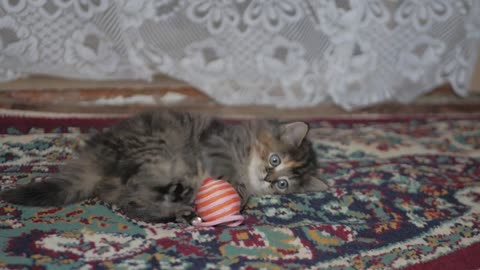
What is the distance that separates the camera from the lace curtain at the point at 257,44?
1897 millimetres

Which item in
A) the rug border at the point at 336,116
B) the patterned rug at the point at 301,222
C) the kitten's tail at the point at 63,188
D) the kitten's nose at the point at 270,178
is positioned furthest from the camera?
the rug border at the point at 336,116

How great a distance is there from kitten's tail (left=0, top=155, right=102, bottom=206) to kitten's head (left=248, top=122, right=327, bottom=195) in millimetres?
526

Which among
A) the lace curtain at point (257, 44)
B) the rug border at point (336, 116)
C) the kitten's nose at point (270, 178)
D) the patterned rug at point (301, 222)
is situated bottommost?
the patterned rug at point (301, 222)

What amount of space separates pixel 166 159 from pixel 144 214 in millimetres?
195

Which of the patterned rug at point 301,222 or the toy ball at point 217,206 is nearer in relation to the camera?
the patterned rug at point 301,222

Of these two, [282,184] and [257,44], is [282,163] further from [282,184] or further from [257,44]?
[257,44]

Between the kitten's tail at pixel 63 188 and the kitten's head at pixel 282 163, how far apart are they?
53 cm

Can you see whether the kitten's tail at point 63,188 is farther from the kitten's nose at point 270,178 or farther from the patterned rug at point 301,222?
the kitten's nose at point 270,178

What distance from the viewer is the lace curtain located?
6.23 ft

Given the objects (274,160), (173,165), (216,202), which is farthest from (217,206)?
(274,160)

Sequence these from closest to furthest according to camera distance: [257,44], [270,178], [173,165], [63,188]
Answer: [63,188] → [173,165] → [270,178] → [257,44]

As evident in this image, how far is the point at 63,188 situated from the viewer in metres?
1.29

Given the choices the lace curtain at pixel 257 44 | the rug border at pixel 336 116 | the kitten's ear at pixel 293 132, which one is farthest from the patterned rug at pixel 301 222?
the lace curtain at pixel 257 44

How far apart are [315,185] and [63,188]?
2.69 feet
